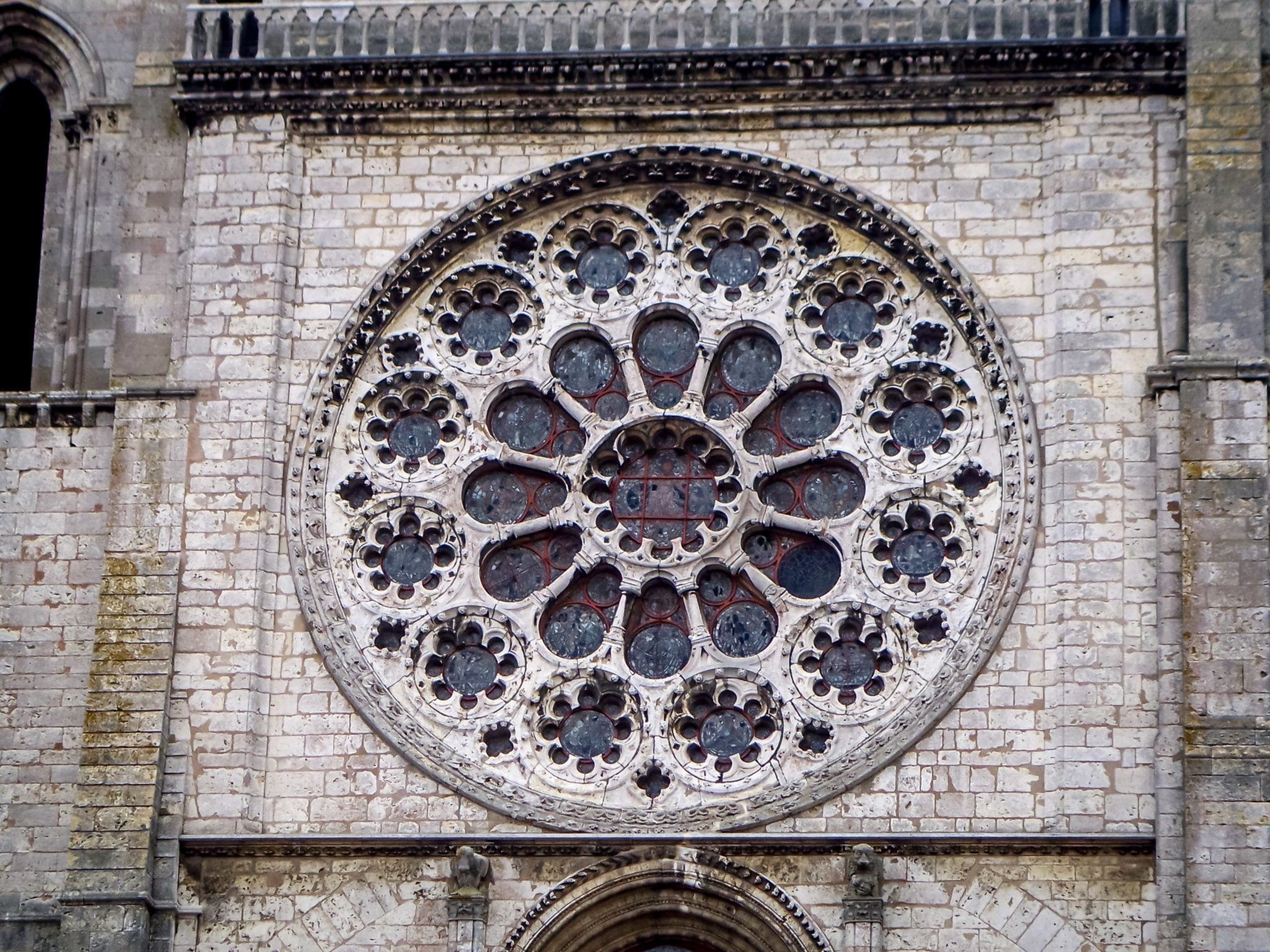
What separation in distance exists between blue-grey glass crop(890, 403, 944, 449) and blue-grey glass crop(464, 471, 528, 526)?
2.74 metres

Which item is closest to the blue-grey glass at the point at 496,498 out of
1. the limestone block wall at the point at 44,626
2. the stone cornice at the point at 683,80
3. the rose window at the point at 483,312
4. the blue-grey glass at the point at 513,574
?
the blue-grey glass at the point at 513,574

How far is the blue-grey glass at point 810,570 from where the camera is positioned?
2412 cm

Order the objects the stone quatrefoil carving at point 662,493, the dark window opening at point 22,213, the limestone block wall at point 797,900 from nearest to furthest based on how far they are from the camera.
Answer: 1. the limestone block wall at point 797,900
2. the stone quatrefoil carving at point 662,493
3. the dark window opening at point 22,213

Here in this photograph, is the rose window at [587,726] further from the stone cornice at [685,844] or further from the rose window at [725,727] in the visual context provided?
the stone cornice at [685,844]

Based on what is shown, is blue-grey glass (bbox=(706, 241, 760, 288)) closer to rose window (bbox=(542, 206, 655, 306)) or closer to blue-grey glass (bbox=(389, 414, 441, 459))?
rose window (bbox=(542, 206, 655, 306))

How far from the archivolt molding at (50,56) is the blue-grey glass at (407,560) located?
14.3 feet

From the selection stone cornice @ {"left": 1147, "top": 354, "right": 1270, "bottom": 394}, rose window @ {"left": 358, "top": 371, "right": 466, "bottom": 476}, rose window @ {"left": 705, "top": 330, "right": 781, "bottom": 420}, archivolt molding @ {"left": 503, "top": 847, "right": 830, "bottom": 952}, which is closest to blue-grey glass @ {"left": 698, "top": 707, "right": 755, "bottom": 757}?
archivolt molding @ {"left": 503, "top": 847, "right": 830, "bottom": 952}

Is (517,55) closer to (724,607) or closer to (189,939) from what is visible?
(724,607)

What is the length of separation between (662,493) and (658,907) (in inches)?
130

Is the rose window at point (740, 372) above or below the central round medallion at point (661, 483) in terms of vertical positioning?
above

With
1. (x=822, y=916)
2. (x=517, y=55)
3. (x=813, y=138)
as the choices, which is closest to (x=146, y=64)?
(x=517, y=55)

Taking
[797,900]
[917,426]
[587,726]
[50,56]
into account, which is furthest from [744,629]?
[50,56]

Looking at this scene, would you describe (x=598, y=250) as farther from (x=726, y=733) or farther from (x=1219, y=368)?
(x=1219, y=368)

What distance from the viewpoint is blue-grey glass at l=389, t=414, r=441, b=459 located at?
24781 mm
